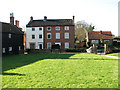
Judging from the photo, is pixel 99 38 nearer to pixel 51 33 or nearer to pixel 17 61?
pixel 51 33

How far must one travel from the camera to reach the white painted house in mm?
43188

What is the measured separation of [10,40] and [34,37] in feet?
47.2

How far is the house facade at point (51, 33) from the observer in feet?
137

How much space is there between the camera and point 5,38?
89.8 feet

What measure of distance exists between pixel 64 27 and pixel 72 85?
35677 millimetres

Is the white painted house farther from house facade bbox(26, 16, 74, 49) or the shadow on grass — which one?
the shadow on grass

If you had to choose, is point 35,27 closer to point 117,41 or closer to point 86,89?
point 117,41

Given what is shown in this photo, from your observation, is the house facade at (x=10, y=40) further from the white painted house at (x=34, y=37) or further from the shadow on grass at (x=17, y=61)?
the white painted house at (x=34, y=37)

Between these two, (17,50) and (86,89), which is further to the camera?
(17,50)

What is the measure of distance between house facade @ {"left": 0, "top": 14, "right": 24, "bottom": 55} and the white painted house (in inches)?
319

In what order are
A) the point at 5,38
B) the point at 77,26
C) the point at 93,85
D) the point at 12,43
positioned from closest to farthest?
the point at 93,85, the point at 5,38, the point at 12,43, the point at 77,26

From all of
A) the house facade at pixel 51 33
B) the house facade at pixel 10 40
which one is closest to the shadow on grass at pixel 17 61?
the house facade at pixel 10 40

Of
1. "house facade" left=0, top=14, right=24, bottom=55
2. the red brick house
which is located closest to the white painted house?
"house facade" left=0, top=14, right=24, bottom=55

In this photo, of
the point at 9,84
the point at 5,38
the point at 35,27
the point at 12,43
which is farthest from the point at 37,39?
the point at 9,84
